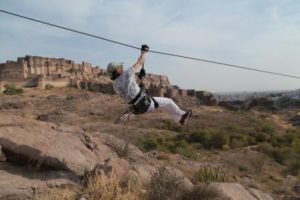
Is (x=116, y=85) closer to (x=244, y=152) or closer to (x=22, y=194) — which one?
(x=22, y=194)

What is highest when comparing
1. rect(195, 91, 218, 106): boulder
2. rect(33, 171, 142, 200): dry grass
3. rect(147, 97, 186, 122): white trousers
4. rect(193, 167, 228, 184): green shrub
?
rect(147, 97, 186, 122): white trousers

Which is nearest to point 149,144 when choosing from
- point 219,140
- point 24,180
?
point 219,140

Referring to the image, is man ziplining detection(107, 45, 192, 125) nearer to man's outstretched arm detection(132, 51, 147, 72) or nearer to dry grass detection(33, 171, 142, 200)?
man's outstretched arm detection(132, 51, 147, 72)

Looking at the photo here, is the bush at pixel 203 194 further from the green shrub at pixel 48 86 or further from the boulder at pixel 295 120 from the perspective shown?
the green shrub at pixel 48 86

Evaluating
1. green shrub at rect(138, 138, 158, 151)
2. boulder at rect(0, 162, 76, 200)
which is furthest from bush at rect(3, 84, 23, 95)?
boulder at rect(0, 162, 76, 200)

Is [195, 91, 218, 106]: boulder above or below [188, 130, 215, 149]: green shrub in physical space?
above

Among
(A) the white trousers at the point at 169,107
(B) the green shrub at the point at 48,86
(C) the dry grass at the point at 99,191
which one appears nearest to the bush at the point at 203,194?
(C) the dry grass at the point at 99,191

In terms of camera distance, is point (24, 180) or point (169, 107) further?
point (169, 107)

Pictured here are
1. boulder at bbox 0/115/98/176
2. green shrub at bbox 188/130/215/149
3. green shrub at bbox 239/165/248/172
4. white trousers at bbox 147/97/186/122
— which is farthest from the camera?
green shrub at bbox 188/130/215/149

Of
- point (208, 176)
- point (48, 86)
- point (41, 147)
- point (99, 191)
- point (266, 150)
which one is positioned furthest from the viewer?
point (48, 86)

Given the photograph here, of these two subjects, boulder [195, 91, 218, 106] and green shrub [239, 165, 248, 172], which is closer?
green shrub [239, 165, 248, 172]

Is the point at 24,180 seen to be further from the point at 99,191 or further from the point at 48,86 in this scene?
the point at 48,86

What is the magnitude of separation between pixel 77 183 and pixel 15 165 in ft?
4.95

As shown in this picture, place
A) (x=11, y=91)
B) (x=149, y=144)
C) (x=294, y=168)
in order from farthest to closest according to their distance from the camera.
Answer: (x=11, y=91)
(x=149, y=144)
(x=294, y=168)
